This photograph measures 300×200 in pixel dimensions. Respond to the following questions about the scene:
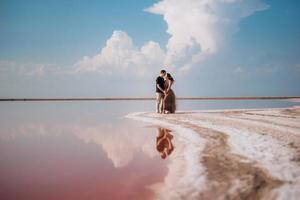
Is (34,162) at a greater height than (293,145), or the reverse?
(293,145)

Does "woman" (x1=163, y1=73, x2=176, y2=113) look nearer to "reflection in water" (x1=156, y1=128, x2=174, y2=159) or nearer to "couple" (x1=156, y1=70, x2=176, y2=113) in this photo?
"couple" (x1=156, y1=70, x2=176, y2=113)

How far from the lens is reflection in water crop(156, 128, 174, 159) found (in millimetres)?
7453

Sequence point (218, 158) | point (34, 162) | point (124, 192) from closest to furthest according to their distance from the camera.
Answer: point (124, 192) < point (218, 158) < point (34, 162)

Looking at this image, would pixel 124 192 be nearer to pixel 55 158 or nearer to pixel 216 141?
pixel 55 158

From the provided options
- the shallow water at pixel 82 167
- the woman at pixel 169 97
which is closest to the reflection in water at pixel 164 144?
the shallow water at pixel 82 167

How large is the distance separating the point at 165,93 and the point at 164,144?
10918 millimetres

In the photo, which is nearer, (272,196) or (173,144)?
(272,196)

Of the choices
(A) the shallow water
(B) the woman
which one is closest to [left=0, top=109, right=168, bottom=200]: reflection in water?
(A) the shallow water

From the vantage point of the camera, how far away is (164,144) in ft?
28.3

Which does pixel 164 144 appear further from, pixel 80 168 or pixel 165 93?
pixel 165 93

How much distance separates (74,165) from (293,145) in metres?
5.57

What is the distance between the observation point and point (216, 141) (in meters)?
8.41

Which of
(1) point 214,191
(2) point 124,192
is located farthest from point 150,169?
(1) point 214,191

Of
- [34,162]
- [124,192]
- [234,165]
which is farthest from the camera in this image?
[34,162]
